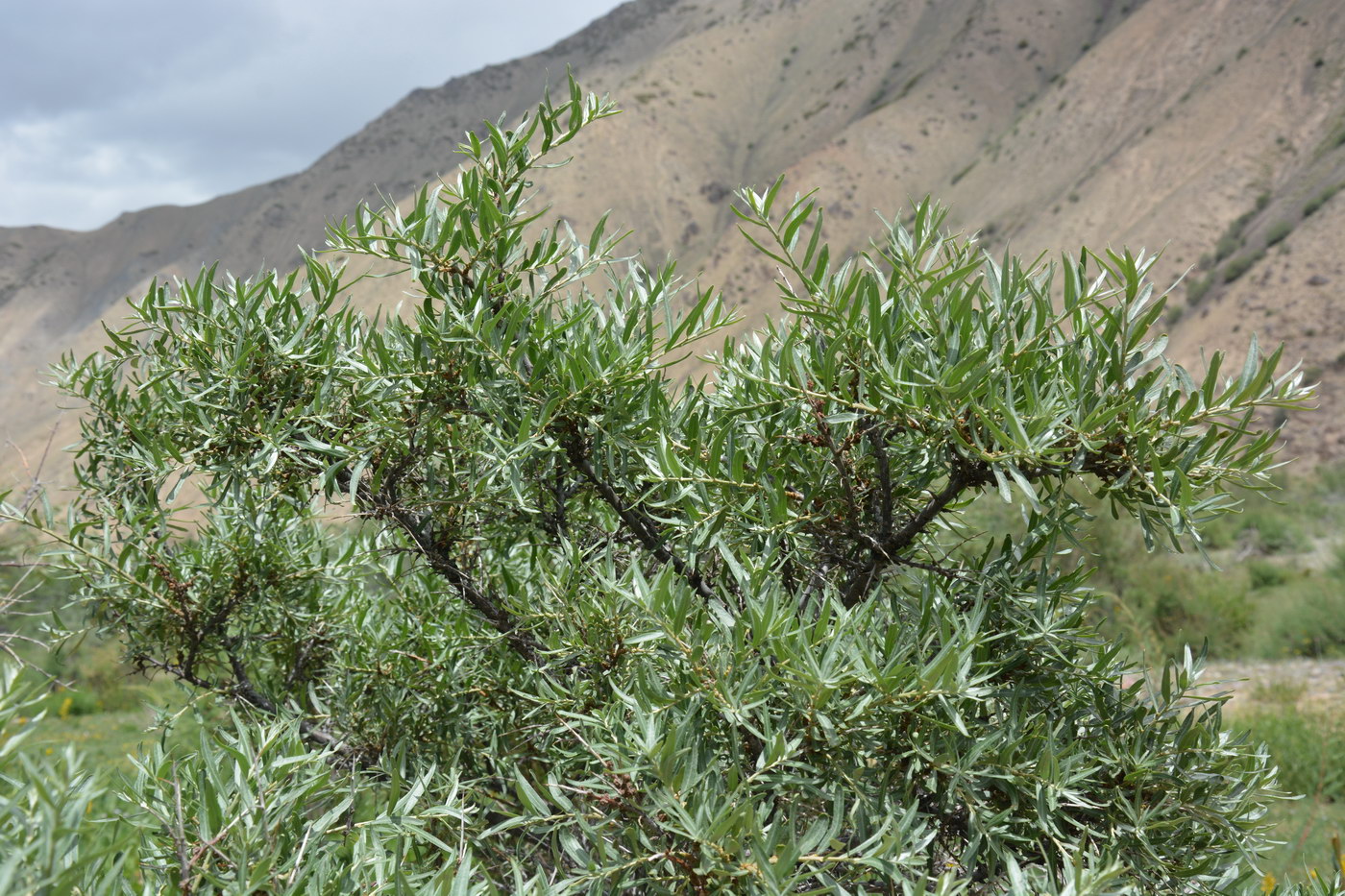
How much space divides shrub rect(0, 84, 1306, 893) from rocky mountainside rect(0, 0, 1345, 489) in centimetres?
617

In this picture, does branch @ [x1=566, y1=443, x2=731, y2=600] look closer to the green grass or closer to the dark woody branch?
the dark woody branch

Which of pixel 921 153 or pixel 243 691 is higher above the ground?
pixel 243 691

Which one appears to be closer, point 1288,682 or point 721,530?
point 721,530

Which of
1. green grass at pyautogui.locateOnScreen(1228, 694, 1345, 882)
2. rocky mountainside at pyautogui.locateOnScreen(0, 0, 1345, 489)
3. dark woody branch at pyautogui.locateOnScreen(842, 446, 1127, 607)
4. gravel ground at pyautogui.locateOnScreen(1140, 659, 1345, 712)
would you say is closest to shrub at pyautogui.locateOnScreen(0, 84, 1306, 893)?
dark woody branch at pyautogui.locateOnScreen(842, 446, 1127, 607)

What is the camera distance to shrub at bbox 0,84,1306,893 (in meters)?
0.98

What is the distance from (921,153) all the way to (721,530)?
49908 mm

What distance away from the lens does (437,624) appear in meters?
1.79

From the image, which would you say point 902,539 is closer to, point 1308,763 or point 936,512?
point 936,512

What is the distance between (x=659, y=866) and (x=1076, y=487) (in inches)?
354

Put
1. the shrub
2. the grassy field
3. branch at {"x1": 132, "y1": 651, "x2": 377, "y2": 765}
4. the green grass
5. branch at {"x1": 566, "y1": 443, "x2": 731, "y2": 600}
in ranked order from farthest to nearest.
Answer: the grassy field, the green grass, branch at {"x1": 132, "y1": 651, "x2": 377, "y2": 765}, branch at {"x1": 566, "y1": 443, "x2": 731, "y2": 600}, the shrub

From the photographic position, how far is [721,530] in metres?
1.17

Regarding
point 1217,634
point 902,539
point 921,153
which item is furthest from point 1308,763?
point 921,153

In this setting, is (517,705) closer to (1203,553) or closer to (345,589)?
(345,589)

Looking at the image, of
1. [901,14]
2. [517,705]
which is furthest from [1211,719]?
[901,14]
